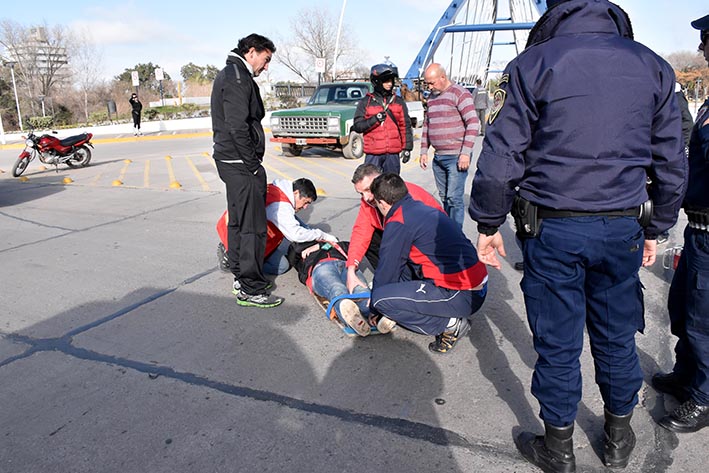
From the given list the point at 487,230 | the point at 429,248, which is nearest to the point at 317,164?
the point at 429,248

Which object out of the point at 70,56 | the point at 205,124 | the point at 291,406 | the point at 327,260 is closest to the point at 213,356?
the point at 291,406

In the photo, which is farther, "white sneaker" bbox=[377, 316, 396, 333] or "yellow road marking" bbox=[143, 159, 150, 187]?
"yellow road marking" bbox=[143, 159, 150, 187]

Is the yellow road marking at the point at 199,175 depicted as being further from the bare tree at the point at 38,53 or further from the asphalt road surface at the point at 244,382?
the bare tree at the point at 38,53

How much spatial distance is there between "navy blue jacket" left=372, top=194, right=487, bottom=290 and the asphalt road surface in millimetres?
502

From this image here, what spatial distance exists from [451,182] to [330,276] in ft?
6.43

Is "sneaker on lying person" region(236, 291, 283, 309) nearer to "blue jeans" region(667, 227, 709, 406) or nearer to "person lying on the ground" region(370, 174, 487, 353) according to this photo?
"person lying on the ground" region(370, 174, 487, 353)

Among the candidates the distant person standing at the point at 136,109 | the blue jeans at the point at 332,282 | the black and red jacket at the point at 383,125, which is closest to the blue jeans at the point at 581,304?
the blue jeans at the point at 332,282

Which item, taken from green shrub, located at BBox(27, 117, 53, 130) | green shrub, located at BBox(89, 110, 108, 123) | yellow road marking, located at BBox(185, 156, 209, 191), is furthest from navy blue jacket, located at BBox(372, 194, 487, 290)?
green shrub, located at BBox(89, 110, 108, 123)

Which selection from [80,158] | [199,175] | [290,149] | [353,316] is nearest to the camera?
[353,316]

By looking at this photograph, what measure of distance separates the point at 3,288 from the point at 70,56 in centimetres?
3849

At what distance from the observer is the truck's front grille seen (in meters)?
12.7

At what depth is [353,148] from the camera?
1340 centimetres

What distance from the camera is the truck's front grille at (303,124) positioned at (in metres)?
12.7

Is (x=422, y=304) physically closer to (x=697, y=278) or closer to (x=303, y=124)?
(x=697, y=278)
